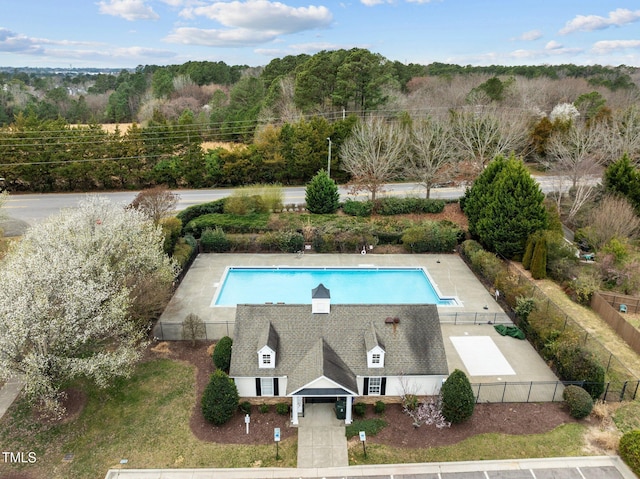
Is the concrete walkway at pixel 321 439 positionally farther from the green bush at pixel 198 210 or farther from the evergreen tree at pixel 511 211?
the green bush at pixel 198 210

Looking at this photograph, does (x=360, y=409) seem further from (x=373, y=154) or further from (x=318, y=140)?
(x=318, y=140)

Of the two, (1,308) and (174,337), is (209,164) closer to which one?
(174,337)

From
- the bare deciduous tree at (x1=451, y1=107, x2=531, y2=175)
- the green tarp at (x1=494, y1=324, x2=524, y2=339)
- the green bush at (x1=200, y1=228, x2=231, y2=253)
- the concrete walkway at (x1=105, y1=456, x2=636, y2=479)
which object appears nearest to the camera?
the concrete walkway at (x1=105, y1=456, x2=636, y2=479)

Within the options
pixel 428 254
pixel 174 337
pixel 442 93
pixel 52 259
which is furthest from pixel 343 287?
pixel 442 93

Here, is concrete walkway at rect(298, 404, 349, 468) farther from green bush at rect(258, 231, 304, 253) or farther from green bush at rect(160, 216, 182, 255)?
green bush at rect(258, 231, 304, 253)

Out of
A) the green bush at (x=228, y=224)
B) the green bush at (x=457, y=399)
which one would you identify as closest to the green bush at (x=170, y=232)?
the green bush at (x=228, y=224)

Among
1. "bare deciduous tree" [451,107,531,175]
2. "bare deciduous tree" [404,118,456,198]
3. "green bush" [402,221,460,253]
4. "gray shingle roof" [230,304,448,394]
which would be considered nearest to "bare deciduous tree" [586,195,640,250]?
"green bush" [402,221,460,253]
